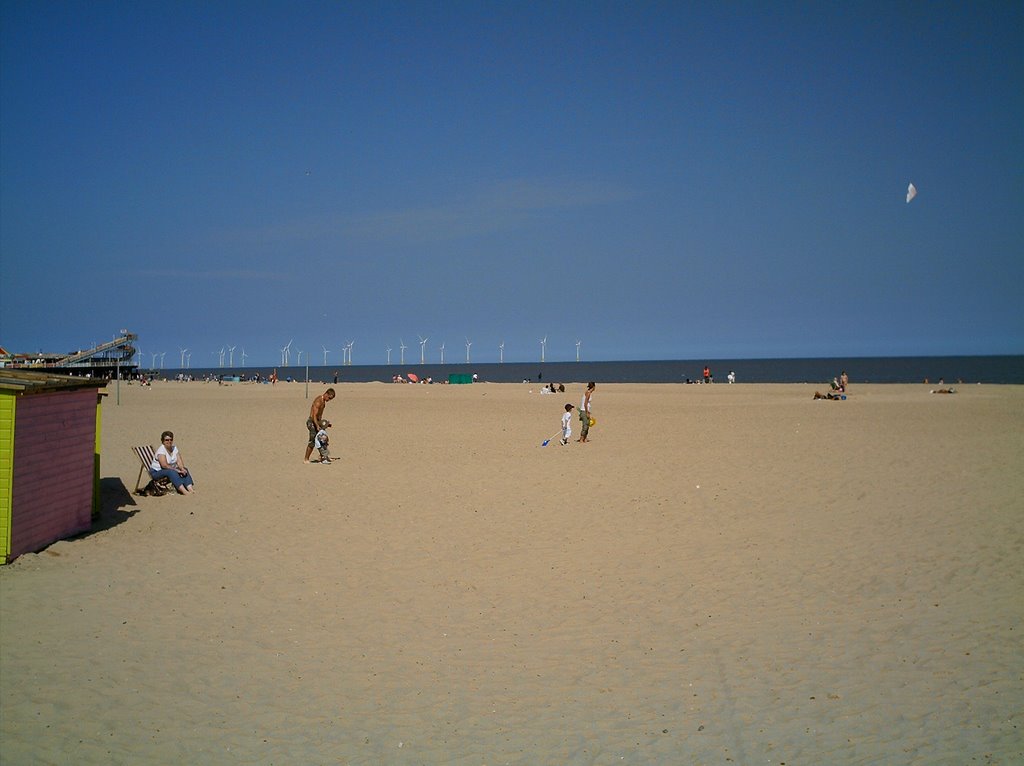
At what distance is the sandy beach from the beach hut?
0.35m

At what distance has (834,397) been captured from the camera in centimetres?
4394

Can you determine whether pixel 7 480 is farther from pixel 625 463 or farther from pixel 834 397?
pixel 834 397

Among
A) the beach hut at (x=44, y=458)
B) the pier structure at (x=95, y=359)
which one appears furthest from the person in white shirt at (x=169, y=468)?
the pier structure at (x=95, y=359)

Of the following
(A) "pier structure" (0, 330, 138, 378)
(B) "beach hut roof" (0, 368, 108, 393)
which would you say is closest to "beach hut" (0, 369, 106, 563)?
(B) "beach hut roof" (0, 368, 108, 393)

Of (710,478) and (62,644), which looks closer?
(62,644)

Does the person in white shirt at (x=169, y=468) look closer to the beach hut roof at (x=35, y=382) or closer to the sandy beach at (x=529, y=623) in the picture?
the sandy beach at (x=529, y=623)

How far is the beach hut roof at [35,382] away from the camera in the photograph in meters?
9.04

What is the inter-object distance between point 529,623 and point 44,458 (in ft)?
20.6

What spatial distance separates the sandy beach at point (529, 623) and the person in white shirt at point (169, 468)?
536 mm

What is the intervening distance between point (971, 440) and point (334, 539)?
61.1ft

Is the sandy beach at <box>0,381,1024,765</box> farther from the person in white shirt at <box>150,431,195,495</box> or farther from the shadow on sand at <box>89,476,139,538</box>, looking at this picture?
the person in white shirt at <box>150,431,195,495</box>

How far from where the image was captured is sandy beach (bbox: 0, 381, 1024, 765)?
18.0ft

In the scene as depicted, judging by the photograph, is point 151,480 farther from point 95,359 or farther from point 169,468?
point 95,359

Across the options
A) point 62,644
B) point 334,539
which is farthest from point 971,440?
point 62,644
